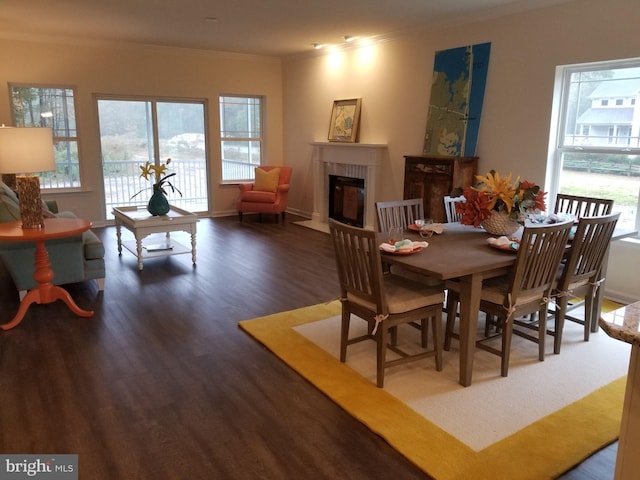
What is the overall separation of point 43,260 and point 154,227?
1.39 meters

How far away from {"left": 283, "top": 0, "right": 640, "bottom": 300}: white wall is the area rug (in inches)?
66.9

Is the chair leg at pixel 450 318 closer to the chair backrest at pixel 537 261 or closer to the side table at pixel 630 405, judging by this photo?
the chair backrest at pixel 537 261

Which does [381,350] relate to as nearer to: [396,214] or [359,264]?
[359,264]

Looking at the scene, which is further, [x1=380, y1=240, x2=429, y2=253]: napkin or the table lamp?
the table lamp

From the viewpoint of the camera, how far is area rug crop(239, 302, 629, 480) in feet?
7.18

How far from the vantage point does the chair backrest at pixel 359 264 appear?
2594 millimetres

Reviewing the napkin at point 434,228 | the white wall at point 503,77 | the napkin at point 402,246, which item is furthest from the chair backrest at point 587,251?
the white wall at point 503,77

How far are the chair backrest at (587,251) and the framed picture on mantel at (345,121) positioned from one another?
4.20 meters

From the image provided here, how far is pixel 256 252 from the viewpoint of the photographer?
590 cm

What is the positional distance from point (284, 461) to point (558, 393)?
161 centimetres

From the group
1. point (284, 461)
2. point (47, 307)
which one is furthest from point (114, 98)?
point (284, 461)

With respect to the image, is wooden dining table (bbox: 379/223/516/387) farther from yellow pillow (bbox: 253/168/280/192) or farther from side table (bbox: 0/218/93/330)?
yellow pillow (bbox: 253/168/280/192)

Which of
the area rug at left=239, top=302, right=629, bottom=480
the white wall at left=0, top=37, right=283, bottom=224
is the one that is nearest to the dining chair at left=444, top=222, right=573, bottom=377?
the area rug at left=239, top=302, right=629, bottom=480

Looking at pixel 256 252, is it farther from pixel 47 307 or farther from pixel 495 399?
pixel 495 399
